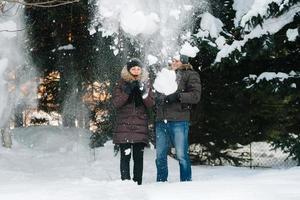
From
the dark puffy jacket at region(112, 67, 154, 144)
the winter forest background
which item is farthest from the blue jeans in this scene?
the winter forest background

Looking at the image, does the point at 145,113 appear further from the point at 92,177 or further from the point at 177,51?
the point at 177,51

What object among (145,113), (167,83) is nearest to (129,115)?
(145,113)

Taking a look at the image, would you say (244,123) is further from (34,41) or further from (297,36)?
(34,41)

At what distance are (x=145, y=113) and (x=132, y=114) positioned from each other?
0.19 metres

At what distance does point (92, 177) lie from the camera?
25.2 ft

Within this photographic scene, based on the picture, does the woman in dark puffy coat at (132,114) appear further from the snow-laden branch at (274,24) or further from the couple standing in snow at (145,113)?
the snow-laden branch at (274,24)

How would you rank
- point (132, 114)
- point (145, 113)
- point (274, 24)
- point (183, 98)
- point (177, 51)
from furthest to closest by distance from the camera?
point (177, 51) < point (274, 24) < point (145, 113) < point (132, 114) < point (183, 98)

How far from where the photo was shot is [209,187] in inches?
182

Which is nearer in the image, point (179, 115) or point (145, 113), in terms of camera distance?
point (179, 115)

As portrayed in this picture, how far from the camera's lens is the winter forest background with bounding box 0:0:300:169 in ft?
26.4

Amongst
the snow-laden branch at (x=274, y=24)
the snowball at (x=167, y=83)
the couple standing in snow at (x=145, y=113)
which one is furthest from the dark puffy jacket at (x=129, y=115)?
the snow-laden branch at (x=274, y=24)

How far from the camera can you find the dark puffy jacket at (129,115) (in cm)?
593

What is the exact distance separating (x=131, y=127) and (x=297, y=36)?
3.47 meters

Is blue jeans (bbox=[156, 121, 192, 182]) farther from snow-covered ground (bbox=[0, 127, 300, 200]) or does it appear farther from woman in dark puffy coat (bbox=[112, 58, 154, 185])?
snow-covered ground (bbox=[0, 127, 300, 200])
